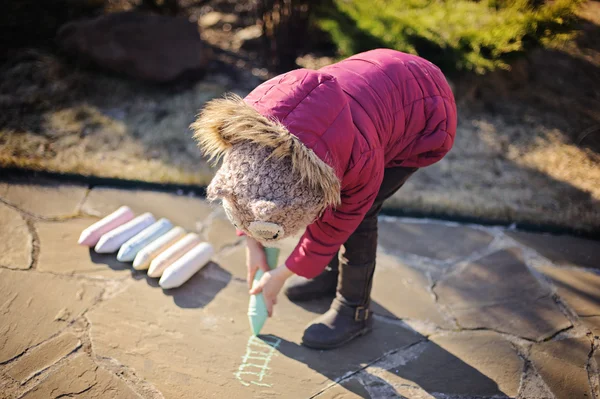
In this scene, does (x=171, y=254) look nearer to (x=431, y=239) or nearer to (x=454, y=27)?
(x=431, y=239)

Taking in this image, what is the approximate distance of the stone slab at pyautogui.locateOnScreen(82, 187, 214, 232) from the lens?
2.85 metres

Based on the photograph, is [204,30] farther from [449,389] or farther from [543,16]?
[449,389]

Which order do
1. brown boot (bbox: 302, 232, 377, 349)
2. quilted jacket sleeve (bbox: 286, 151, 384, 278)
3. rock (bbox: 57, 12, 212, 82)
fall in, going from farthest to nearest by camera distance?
rock (bbox: 57, 12, 212, 82), brown boot (bbox: 302, 232, 377, 349), quilted jacket sleeve (bbox: 286, 151, 384, 278)

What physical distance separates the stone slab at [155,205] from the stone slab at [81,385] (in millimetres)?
960

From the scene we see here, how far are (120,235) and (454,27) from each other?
2.77 meters

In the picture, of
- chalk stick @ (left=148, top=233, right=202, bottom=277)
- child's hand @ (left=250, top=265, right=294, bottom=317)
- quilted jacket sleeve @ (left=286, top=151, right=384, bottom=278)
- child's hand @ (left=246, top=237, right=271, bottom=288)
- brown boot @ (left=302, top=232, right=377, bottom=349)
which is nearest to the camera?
quilted jacket sleeve @ (left=286, top=151, right=384, bottom=278)

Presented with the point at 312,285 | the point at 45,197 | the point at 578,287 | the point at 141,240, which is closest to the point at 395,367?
the point at 312,285

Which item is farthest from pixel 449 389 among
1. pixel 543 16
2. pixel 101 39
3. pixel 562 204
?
pixel 101 39

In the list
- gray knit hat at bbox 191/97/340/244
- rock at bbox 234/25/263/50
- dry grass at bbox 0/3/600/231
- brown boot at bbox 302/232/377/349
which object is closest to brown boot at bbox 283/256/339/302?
brown boot at bbox 302/232/377/349

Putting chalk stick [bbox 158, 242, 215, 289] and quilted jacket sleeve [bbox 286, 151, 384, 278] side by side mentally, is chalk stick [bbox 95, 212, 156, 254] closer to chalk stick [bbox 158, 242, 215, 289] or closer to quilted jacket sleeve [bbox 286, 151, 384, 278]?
chalk stick [bbox 158, 242, 215, 289]

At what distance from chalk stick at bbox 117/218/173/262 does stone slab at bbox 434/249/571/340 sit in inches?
59.8

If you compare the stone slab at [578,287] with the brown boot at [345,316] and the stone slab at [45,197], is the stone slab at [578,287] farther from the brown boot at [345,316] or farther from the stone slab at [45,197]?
the stone slab at [45,197]

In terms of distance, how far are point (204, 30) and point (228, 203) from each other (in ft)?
12.1

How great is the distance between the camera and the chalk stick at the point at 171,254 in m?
2.43
